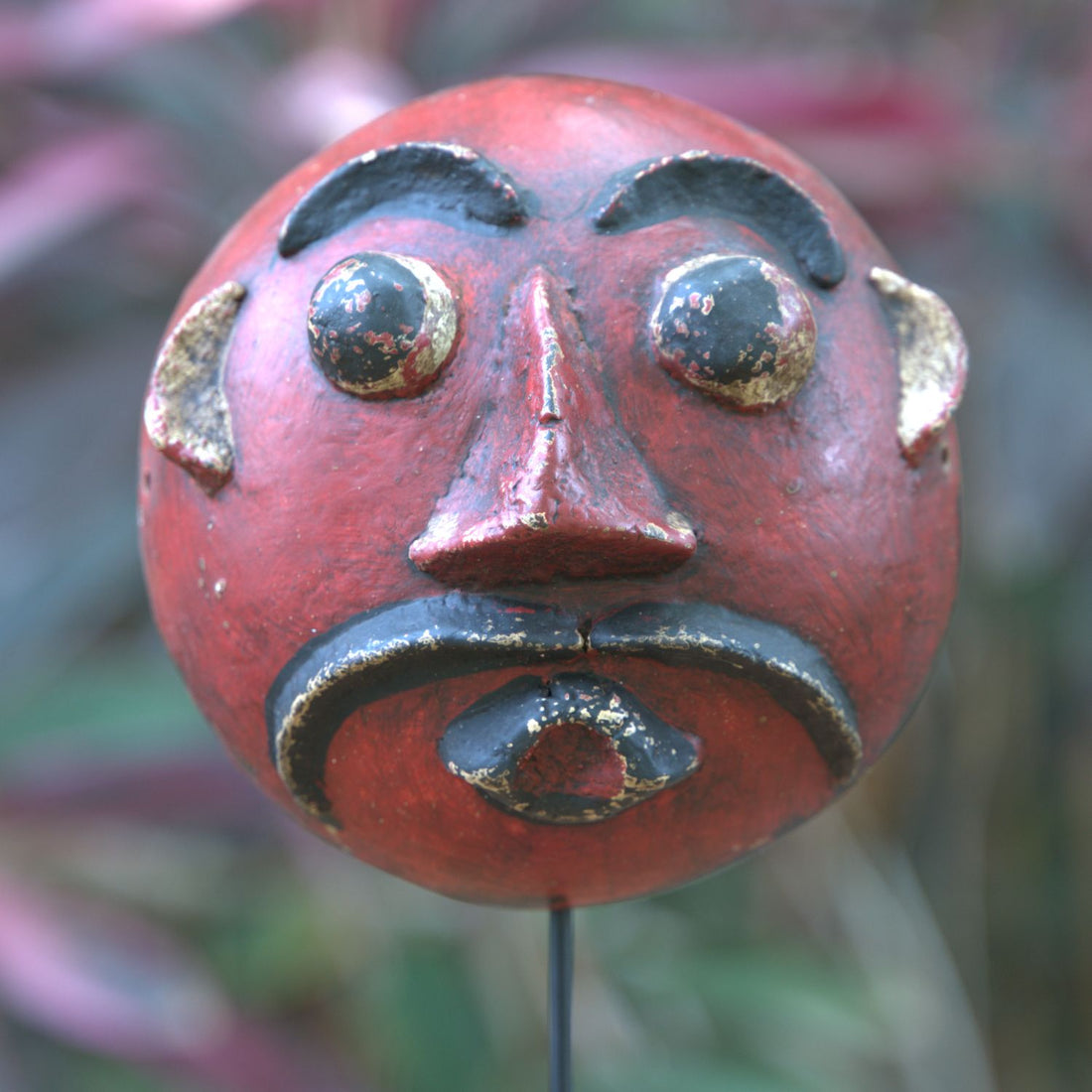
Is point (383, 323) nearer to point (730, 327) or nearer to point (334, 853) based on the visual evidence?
point (730, 327)

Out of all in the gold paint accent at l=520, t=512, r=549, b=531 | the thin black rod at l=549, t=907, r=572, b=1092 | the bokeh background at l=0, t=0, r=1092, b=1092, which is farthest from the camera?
the bokeh background at l=0, t=0, r=1092, b=1092

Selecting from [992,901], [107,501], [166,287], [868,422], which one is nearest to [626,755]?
[868,422]

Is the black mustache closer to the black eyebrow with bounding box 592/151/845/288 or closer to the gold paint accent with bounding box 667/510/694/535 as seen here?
the gold paint accent with bounding box 667/510/694/535

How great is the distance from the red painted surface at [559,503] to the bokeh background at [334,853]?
2.06ft

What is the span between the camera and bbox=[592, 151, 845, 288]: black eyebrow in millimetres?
503

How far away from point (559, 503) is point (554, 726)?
80 millimetres

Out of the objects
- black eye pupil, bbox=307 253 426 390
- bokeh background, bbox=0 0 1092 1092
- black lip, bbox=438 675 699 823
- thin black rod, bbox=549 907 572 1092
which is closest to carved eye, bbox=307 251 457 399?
black eye pupil, bbox=307 253 426 390

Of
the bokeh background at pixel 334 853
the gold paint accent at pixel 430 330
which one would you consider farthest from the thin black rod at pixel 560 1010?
the bokeh background at pixel 334 853

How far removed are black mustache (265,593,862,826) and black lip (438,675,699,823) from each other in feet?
0.04

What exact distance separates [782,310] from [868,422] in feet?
0.22

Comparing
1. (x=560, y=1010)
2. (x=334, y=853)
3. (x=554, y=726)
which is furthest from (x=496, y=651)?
(x=334, y=853)

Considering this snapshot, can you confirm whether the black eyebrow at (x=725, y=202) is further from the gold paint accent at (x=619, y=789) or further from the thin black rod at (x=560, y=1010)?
the thin black rod at (x=560, y=1010)

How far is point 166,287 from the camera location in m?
1.49

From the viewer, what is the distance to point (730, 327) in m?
0.47
